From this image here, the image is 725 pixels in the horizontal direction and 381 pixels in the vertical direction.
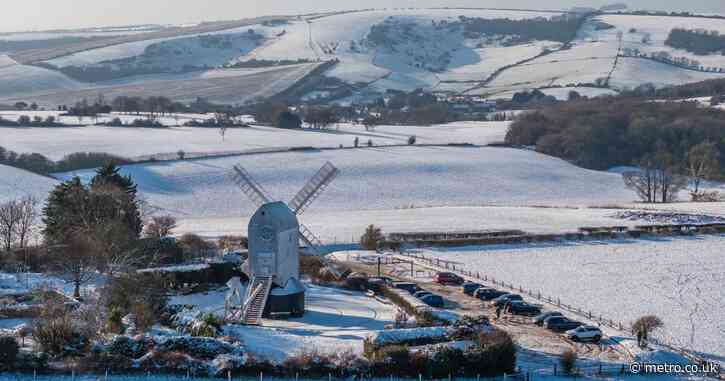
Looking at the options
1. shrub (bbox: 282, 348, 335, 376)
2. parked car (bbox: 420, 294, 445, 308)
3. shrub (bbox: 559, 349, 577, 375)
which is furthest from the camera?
parked car (bbox: 420, 294, 445, 308)

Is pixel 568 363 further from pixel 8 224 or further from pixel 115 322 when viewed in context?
pixel 8 224

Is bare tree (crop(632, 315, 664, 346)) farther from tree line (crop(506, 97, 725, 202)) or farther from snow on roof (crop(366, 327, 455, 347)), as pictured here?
tree line (crop(506, 97, 725, 202))

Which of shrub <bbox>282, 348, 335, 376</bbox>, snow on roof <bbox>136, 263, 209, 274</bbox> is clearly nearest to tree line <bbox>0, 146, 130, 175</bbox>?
snow on roof <bbox>136, 263, 209, 274</bbox>

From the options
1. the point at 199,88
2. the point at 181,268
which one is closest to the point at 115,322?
the point at 181,268

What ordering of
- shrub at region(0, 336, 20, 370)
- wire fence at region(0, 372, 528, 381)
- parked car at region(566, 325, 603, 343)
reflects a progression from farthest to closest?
parked car at region(566, 325, 603, 343)
shrub at region(0, 336, 20, 370)
wire fence at region(0, 372, 528, 381)

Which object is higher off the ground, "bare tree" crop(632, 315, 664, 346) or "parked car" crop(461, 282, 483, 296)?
"bare tree" crop(632, 315, 664, 346)

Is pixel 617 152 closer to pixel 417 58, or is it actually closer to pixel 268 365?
pixel 268 365
